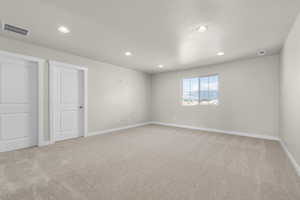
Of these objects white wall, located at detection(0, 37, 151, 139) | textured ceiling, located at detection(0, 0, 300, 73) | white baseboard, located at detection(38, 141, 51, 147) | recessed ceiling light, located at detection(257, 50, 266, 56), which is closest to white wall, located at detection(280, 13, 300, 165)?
textured ceiling, located at detection(0, 0, 300, 73)

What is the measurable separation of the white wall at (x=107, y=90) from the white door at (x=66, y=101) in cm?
19

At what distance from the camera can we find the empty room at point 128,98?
185 cm

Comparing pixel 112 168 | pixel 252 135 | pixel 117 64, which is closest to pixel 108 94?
pixel 117 64

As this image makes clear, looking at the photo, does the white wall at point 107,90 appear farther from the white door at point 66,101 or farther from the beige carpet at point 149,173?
the beige carpet at point 149,173

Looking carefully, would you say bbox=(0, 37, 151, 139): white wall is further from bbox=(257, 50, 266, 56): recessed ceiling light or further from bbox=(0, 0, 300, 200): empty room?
bbox=(257, 50, 266, 56): recessed ceiling light

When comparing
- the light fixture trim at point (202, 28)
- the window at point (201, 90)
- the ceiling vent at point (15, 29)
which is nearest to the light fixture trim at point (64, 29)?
the ceiling vent at point (15, 29)

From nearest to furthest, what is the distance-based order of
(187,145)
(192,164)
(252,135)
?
(192,164) < (187,145) < (252,135)

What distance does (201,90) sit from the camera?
5406mm

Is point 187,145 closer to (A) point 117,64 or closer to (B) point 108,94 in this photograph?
(B) point 108,94

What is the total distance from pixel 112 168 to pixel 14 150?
2.60m

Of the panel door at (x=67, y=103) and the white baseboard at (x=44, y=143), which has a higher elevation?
the panel door at (x=67, y=103)

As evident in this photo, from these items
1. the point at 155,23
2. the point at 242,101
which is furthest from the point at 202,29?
the point at 242,101

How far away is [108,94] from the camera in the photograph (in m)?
4.94

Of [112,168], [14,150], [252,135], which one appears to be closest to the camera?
[112,168]
